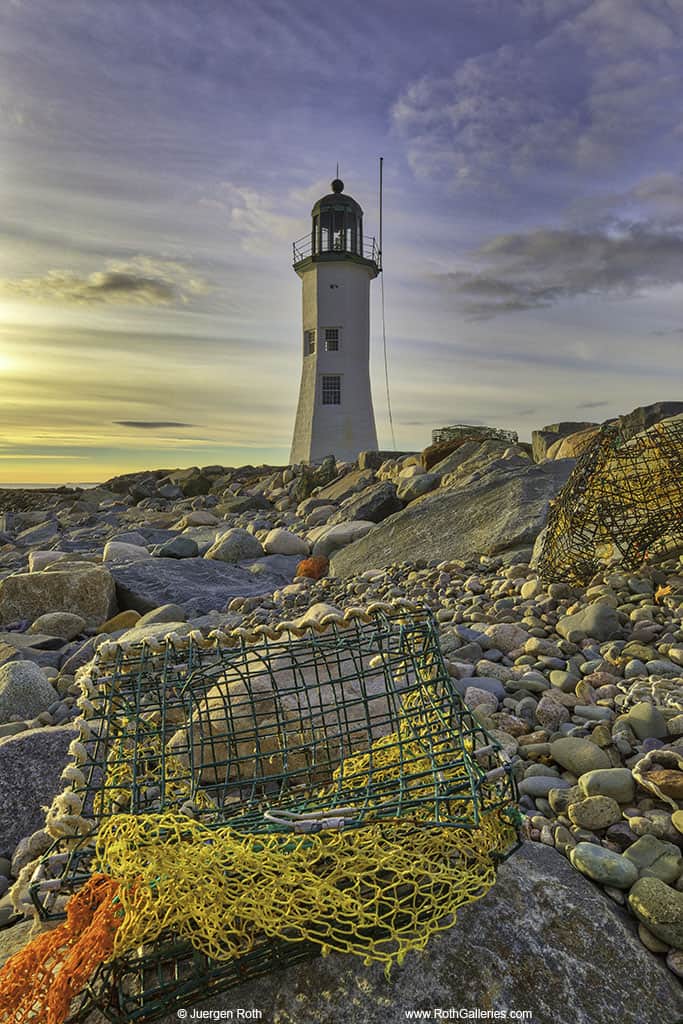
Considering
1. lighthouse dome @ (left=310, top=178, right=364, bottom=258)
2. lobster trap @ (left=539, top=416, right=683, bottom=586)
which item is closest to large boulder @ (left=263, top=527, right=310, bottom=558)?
lobster trap @ (left=539, top=416, right=683, bottom=586)

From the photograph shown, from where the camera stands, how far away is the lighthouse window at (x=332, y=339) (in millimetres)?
25172

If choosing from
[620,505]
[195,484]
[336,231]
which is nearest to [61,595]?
[620,505]

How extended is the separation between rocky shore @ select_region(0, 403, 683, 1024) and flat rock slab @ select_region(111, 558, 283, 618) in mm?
29

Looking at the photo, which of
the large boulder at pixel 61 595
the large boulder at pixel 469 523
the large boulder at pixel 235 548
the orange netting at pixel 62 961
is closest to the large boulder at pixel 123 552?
the large boulder at pixel 235 548

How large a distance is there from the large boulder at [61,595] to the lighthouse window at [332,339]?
766 inches

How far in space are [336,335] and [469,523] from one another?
18.7m

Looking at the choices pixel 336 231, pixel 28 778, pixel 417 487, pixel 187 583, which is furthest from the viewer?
pixel 336 231

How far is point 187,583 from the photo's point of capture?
7613mm

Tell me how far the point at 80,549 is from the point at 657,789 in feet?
35.0

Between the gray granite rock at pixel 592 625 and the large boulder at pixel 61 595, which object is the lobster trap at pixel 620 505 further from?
the large boulder at pixel 61 595

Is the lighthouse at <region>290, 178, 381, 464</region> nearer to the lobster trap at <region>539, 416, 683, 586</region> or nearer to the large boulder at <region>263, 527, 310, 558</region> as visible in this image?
the large boulder at <region>263, 527, 310, 558</region>

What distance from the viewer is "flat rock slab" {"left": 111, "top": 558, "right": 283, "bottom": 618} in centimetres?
712

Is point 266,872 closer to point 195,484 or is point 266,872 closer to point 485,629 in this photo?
point 485,629

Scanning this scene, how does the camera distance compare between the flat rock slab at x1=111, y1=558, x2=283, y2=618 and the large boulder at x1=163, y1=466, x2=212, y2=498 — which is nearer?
the flat rock slab at x1=111, y1=558, x2=283, y2=618
